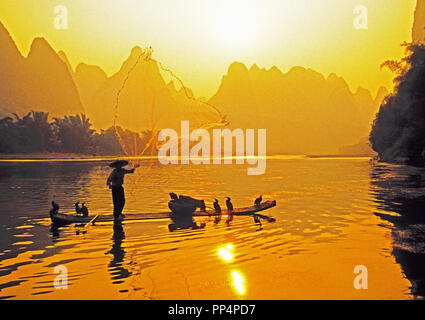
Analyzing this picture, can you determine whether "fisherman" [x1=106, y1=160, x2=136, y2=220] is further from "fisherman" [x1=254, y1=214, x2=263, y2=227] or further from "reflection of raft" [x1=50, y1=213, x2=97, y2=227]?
"fisherman" [x1=254, y1=214, x2=263, y2=227]

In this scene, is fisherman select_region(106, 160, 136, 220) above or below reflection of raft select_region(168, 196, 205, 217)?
above

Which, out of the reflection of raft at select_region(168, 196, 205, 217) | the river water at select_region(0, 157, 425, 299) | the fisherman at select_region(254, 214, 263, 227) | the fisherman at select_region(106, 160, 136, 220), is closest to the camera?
the river water at select_region(0, 157, 425, 299)

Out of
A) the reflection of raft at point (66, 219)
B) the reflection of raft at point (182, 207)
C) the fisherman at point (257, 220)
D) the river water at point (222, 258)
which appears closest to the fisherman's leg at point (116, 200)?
the river water at point (222, 258)

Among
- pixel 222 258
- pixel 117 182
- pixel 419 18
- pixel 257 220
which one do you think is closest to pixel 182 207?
pixel 117 182

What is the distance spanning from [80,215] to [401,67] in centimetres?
5982

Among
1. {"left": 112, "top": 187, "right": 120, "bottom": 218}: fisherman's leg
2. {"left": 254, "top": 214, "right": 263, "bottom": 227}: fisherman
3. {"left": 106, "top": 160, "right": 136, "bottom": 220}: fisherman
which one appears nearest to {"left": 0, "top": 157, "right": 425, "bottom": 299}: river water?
{"left": 254, "top": 214, "right": 263, "bottom": 227}: fisherman

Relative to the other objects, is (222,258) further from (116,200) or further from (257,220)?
(116,200)

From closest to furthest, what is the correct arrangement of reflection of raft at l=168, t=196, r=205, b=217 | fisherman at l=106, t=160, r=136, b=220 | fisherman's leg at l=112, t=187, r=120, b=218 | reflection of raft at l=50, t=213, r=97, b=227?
reflection of raft at l=50, t=213, r=97, b=227, fisherman at l=106, t=160, r=136, b=220, fisherman's leg at l=112, t=187, r=120, b=218, reflection of raft at l=168, t=196, r=205, b=217

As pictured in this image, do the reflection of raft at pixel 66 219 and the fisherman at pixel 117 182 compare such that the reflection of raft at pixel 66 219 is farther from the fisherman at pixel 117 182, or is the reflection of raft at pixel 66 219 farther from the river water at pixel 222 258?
the fisherman at pixel 117 182

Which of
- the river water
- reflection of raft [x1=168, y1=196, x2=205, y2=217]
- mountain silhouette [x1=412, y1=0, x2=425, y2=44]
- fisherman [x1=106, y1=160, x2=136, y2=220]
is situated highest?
mountain silhouette [x1=412, y1=0, x2=425, y2=44]

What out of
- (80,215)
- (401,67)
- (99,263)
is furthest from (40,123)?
(99,263)

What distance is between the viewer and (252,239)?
17.1 meters

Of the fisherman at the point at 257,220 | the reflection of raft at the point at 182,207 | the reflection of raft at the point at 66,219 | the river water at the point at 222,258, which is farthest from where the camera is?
the reflection of raft at the point at 182,207

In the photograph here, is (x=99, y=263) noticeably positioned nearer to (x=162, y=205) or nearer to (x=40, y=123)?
(x=162, y=205)
